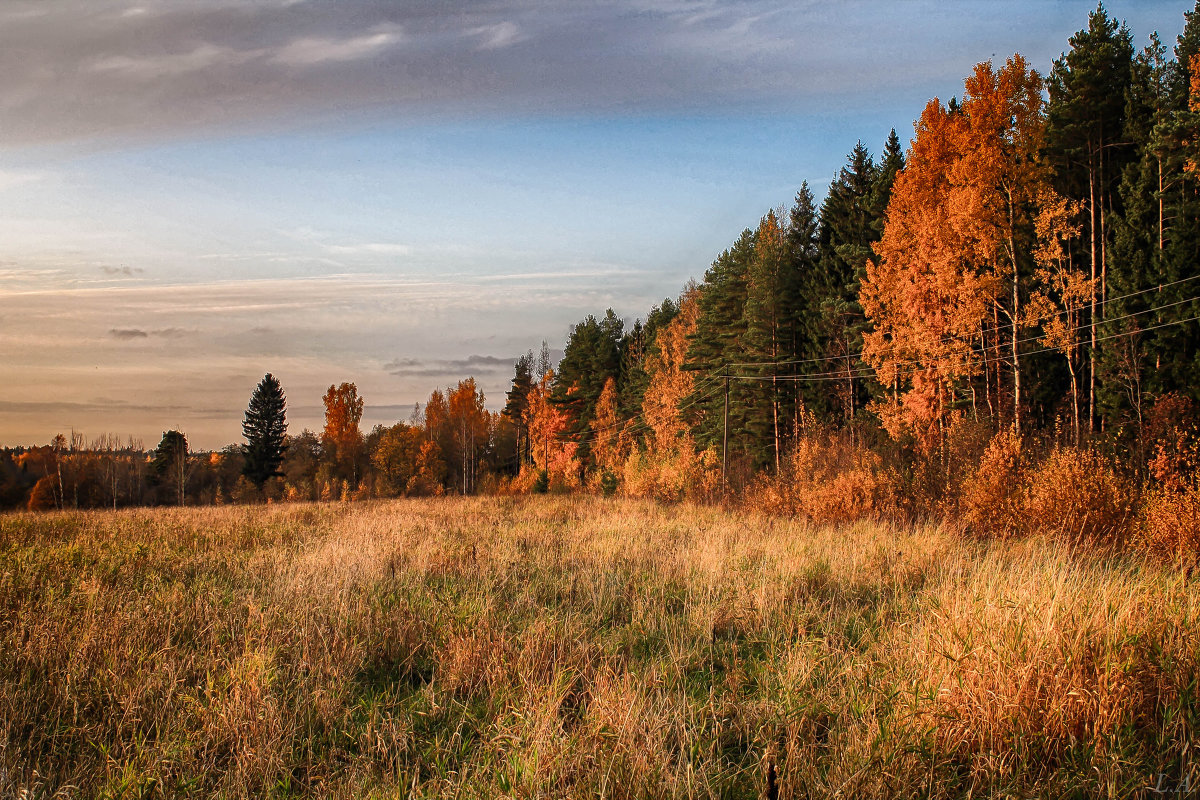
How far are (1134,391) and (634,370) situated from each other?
32.5 metres

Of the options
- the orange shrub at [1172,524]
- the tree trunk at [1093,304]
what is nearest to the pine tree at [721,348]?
the tree trunk at [1093,304]

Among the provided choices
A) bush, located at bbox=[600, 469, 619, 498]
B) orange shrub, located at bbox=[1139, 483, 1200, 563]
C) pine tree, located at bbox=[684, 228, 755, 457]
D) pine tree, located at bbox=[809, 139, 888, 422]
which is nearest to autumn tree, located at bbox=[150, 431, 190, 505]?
bush, located at bbox=[600, 469, 619, 498]

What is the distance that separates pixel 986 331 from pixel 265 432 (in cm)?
5947

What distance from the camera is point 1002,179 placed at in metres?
20.8

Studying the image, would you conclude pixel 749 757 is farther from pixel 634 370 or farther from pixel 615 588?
pixel 634 370

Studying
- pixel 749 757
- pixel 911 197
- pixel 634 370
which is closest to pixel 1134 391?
pixel 911 197

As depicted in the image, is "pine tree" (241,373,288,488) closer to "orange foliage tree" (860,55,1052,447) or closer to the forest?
the forest

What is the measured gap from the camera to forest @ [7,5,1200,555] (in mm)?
Result: 15156

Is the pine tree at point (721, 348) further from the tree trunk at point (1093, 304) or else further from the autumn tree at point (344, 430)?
the autumn tree at point (344, 430)

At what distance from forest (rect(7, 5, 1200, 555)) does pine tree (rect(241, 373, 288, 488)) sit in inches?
1523

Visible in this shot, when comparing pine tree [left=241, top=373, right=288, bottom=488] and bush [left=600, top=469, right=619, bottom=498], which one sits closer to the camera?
bush [left=600, top=469, right=619, bottom=498]

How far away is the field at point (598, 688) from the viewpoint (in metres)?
3.53

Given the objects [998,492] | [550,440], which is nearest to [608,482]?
[550,440]

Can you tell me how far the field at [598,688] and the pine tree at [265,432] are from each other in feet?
191
